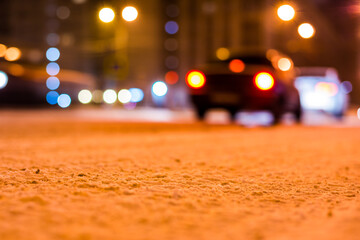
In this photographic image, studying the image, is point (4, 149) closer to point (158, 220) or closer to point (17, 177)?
point (17, 177)

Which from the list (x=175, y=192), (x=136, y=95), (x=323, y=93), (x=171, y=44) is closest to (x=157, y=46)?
(x=171, y=44)

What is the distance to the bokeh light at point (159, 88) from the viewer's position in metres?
19.9

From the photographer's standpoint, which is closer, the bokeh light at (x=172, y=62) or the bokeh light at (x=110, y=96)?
the bokeh light at (x=110, y=96)

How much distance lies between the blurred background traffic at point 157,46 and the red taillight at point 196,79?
1.01m

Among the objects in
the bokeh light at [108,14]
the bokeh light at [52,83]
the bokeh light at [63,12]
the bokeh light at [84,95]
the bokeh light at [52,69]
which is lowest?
the bokeh light at [84,95]

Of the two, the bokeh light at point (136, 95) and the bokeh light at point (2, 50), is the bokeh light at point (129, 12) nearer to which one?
the bokeh light at point (2, 50)

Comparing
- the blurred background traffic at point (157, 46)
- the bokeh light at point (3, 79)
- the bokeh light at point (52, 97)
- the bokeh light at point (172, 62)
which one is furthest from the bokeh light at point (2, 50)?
the bokeh light at point (172, 62)

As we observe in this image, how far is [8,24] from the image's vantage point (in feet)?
134

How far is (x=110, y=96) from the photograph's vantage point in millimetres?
19438

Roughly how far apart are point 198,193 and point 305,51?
2746 centimetres

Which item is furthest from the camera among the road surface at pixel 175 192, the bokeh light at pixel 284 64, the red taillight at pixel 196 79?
the bokeh light at pixel 284 64

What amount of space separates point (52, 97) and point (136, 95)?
880 cm

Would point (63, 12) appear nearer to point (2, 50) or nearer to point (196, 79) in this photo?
point (2, 50)

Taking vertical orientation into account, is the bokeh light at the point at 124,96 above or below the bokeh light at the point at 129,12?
below
